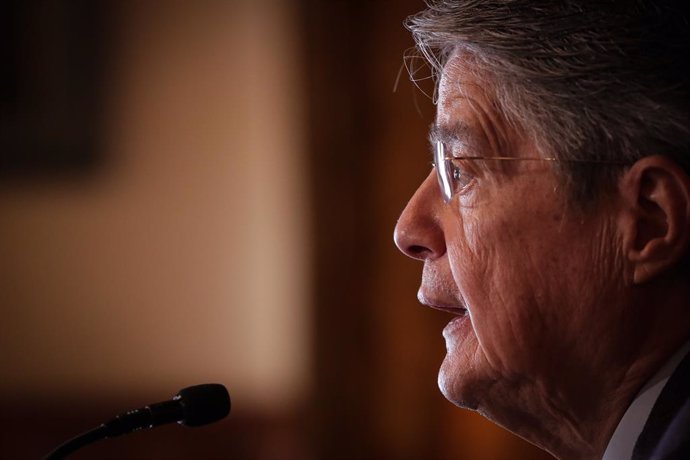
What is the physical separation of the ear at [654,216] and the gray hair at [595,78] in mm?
15

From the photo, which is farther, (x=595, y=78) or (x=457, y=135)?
(x=457, y=135)

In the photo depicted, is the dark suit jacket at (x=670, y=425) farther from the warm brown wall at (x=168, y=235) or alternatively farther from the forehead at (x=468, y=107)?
the warm brown wall at (x=168, y=235)

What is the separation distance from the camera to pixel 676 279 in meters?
0.99

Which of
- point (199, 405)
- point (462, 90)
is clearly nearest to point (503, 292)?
point (462, 90)

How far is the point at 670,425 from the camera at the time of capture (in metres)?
0.90

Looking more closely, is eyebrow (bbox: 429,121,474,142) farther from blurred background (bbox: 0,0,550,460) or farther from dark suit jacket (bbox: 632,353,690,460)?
blurred background (bbox: 0,0,550,460)

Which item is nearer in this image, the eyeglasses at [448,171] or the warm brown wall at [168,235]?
the eyeglasses at [448,171]

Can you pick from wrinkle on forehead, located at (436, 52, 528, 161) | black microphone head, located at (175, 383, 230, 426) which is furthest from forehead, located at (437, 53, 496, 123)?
black microphone head, located at (175, 383, 230, 426)

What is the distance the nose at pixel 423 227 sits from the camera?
1104 mm

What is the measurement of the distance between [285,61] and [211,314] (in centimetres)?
83

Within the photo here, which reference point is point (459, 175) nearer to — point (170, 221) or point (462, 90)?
point (462, 90)

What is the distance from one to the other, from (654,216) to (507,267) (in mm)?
160

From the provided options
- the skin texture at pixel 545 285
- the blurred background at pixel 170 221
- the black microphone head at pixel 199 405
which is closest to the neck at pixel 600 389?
the skin texture at pixel 545 285

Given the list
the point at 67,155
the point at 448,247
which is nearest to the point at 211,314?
the point at 67,155
